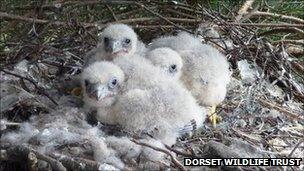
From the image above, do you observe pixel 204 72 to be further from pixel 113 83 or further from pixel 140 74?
pixel 113 83

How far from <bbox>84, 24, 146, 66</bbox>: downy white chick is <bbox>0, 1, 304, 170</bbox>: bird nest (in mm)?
205

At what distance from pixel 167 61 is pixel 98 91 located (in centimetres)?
37

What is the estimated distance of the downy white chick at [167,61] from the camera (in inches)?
117

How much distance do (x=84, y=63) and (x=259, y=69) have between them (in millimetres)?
1031

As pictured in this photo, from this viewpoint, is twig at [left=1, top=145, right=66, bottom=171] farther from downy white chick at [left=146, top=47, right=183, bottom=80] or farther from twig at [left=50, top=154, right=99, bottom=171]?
downy white chick at [left=146, top=47, right=183, bottom=80]

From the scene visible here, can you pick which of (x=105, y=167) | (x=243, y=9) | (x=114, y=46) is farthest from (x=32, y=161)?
(x=243, y=9)

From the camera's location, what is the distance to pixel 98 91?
9.27 ft

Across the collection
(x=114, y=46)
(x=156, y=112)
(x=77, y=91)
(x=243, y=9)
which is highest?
(x=243, y=9)

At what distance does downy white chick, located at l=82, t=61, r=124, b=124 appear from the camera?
2.82 meters

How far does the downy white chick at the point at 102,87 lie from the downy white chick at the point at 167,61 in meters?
0.22

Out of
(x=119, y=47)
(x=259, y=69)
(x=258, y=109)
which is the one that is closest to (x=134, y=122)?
(x=119, y=47)

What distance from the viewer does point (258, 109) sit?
3270mm

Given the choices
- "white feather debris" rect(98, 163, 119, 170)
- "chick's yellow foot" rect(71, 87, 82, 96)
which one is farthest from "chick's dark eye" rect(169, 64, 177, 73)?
"white feather debris" rect(98, 163, 119, 170)

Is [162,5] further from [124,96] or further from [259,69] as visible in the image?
[124,96]
